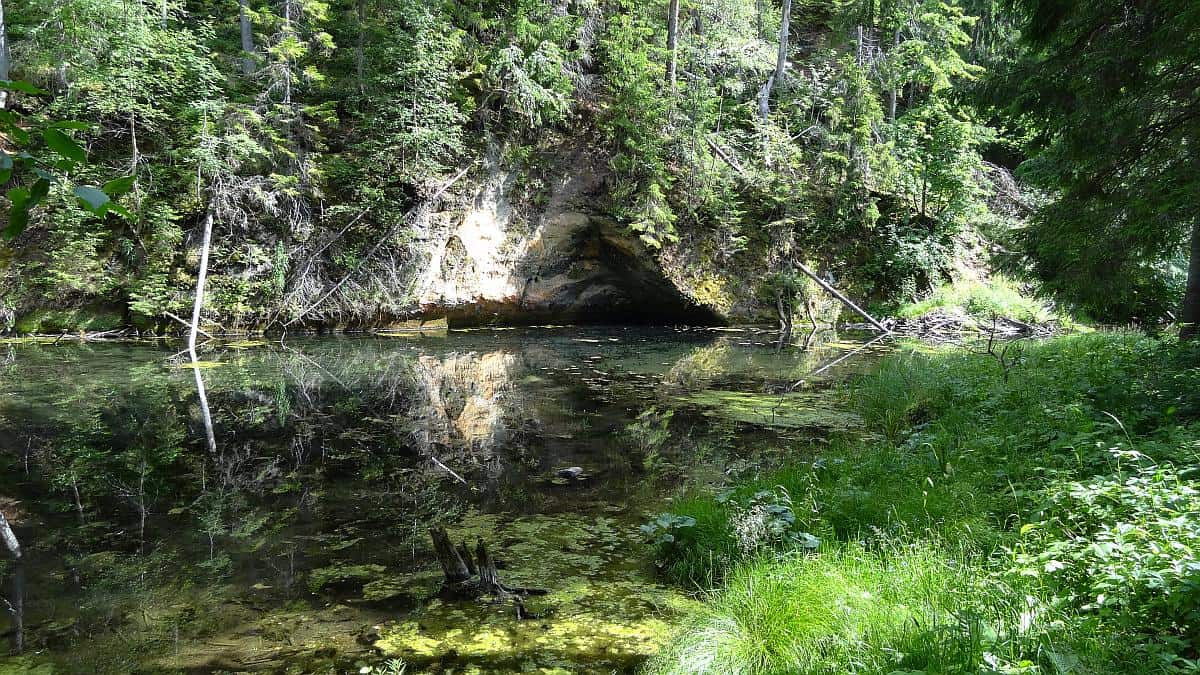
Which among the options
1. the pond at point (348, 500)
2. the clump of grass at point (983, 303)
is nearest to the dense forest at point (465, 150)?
the clump of grass at point (983, 303)

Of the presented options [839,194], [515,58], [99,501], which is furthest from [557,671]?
[839,194]

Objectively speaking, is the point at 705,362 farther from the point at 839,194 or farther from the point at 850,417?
the point at 839,194

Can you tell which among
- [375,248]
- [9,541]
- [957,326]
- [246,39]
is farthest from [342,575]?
[246,39]

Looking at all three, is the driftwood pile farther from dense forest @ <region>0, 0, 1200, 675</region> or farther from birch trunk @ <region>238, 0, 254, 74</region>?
birch trunk @ <region>238, 0, 254, 74</region>

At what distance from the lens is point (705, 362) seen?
546 inches

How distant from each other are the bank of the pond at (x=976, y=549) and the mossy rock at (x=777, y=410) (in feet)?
6.65

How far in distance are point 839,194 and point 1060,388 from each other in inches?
615

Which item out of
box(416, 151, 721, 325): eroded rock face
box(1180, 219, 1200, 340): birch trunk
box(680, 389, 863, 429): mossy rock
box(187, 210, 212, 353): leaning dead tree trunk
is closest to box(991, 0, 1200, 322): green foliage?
box(1180, 219, 1200, 340): birch trunk

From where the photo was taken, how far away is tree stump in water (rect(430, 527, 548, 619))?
13.9 ft

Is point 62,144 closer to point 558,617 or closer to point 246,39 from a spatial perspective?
point 558,617

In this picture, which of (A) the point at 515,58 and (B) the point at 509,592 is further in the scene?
(A) the point at 515,58

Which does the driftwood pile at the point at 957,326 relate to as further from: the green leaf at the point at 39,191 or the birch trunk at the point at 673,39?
the green leaf at the point at 39,191

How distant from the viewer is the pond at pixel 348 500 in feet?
12.2

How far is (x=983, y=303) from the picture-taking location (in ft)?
66.5
